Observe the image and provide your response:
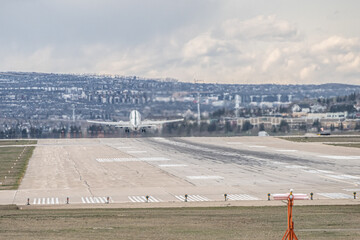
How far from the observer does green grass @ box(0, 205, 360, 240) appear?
34125mm

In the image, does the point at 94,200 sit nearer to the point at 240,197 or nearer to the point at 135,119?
the point at 240,197

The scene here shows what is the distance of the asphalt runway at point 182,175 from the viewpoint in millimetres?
58844

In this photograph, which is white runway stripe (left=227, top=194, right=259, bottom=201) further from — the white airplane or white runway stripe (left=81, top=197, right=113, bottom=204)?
the white airplane

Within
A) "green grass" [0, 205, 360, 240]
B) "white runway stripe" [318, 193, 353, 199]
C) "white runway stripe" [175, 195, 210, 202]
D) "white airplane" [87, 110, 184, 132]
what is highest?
"white airplane" [87, 110, 184, 132]

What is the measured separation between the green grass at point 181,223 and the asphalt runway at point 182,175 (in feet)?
24.9

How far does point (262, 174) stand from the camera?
80.4m

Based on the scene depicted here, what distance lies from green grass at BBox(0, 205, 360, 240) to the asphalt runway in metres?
7.59

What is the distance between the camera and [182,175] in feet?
264

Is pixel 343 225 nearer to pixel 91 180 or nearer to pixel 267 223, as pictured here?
pixel 267 223

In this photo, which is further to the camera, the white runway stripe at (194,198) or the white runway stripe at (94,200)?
the white runway stripe at (194,198)

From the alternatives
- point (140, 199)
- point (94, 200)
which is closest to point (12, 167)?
point (94, 200)

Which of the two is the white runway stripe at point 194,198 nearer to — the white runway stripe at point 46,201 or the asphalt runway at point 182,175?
the asphalt runway at point 182,175

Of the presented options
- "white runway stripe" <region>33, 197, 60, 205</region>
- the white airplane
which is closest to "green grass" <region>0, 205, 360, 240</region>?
"white runway stripe" <region>33, 197, 60, 205</region>

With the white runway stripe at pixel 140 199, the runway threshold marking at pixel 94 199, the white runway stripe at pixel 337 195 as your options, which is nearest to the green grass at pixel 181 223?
the runway threshold marking at pixel 94 199
